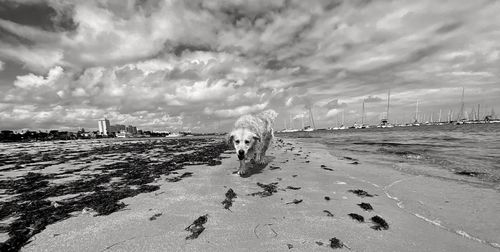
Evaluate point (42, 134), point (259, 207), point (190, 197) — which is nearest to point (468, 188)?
point (259, 207)

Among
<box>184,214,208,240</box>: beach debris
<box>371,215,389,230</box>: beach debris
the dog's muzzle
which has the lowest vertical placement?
<box>371,215,389,230</box>: beach debris

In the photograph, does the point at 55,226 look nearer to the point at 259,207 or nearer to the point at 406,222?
the point at 259,207

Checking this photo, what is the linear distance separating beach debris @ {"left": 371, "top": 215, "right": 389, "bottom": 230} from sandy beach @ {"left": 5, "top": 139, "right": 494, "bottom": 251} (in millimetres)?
14

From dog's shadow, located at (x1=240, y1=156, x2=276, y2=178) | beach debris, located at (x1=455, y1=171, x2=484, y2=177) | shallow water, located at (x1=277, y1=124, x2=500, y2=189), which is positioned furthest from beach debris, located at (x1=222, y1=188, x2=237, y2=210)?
beach debris, located at (x1=455, y1=171, x2=484, y2=177)

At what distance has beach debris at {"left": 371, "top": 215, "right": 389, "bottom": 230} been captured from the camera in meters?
3.61

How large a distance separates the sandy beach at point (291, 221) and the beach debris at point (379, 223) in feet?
0.05

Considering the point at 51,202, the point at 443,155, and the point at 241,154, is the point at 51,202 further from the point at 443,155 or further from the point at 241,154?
the point at 443,155

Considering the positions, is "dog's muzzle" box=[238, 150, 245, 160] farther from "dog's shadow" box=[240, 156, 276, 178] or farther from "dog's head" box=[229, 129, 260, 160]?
"dog's shadow" box=[240, 156, 276, 178]

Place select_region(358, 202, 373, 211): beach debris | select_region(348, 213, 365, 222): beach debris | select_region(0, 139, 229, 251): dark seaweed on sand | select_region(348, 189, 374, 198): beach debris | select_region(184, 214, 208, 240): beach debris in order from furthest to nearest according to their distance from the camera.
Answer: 1. select_region(348, 189, 374, 198): beach debris
2. select_region(358, 202, 373, 211): beach debris
3. select_region(348, 213, 365, 222): beach debris
4. select_region(0, 139, 229, 251): dark seaweed on sand
5. select_region(184, 214, 208, 240): beach debris

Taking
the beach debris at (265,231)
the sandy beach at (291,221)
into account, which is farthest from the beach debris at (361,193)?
the beach debris at (265,231)

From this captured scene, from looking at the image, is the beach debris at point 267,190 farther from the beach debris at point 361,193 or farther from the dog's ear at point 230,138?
the dog's ear at point 230,138

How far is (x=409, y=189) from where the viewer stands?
581 cm

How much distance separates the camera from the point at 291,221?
3.83 metres

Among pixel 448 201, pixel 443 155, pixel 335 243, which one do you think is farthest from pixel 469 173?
pixel 335 243
